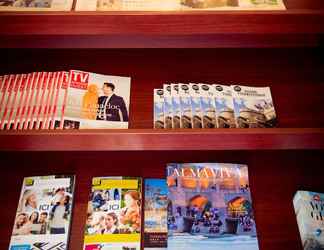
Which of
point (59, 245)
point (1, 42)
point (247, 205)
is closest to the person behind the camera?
point (59, 245)

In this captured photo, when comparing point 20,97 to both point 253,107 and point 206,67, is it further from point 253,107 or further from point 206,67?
point 253,107

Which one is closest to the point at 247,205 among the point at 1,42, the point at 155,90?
the point at 155,90

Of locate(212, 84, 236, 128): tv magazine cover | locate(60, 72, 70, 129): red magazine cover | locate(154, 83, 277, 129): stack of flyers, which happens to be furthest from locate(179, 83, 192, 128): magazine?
locate(60, 72, 70, 129): red magazine cover

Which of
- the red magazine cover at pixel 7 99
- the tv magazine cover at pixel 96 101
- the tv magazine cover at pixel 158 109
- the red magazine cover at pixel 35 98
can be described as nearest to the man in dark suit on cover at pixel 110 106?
the tv magazine cover at pixel 96 101

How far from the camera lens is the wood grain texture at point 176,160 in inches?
47.8

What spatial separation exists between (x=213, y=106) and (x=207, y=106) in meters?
0.02

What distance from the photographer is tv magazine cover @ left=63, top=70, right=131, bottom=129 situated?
1.20 m

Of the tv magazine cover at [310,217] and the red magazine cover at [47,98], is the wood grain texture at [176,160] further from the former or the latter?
the red magazine cover at [47,98]

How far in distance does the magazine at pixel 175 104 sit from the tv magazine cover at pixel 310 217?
50 centimetres

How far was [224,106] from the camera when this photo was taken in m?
1.27

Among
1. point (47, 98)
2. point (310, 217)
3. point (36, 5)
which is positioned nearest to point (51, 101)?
point (47, 98)

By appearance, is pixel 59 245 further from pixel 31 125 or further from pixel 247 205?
pixel 247 205

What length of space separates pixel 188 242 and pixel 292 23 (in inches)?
31.5

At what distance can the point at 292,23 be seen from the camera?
1144 millimetres
